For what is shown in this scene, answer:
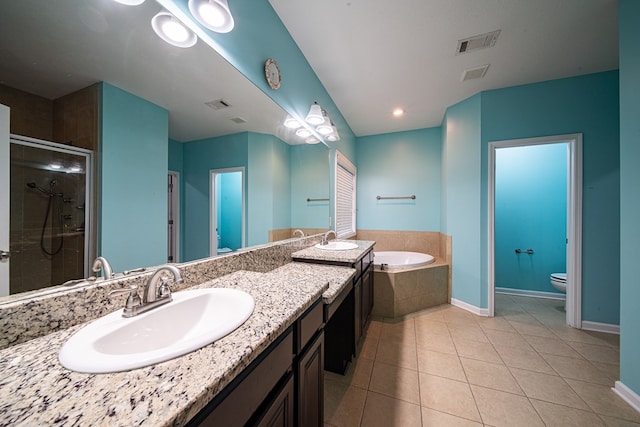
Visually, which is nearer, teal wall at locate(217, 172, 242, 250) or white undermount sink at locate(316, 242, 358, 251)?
teal wall at locate(217, 172, 242, 250)

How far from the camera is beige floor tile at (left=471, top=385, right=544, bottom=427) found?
124cm

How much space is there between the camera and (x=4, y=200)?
0.51 m

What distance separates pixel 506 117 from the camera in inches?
95.6

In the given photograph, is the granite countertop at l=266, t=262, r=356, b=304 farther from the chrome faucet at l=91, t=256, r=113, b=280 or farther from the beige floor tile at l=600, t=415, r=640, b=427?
the beige floor tile at l=600, t=415, r=640, b=427

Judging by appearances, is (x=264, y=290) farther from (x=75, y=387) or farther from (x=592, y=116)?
(x=592, y=116)

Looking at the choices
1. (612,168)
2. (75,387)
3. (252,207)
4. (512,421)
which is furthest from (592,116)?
(75,387)

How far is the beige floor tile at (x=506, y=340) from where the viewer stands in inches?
75.6

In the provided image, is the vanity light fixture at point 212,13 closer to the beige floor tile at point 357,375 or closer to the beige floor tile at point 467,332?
the beige floor tile at point 357,375

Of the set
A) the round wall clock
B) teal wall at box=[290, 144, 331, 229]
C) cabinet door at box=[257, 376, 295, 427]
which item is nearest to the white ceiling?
the round wall clock

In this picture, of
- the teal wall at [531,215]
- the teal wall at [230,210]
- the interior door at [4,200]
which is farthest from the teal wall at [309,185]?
the teal wall at [531,215]

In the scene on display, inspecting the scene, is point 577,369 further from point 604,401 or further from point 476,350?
point 476,350

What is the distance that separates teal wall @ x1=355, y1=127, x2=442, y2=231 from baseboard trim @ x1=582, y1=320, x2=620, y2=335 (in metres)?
1.71

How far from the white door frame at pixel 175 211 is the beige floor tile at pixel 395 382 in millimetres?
1482

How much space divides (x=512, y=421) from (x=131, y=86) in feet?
7.93
